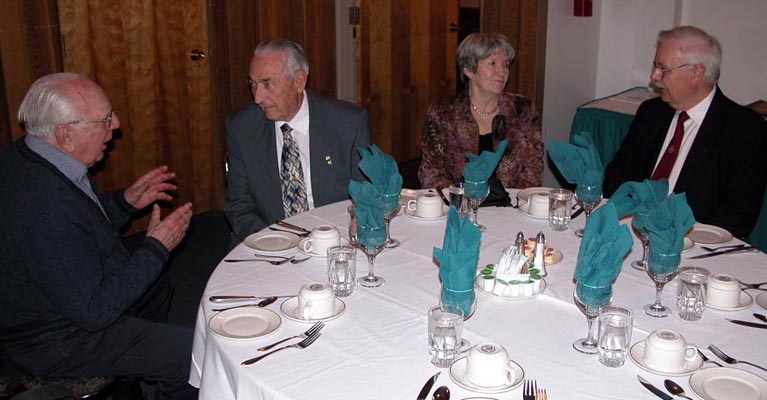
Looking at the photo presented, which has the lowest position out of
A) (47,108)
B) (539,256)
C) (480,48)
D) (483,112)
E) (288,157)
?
(539,256)

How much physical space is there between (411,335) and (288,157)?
1449mm

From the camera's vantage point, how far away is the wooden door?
4340mm

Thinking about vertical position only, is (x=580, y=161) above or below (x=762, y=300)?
above

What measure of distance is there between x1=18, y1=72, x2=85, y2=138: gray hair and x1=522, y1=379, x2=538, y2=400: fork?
1.66m

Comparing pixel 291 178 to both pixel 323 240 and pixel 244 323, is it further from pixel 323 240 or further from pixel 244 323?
pixel 244 323

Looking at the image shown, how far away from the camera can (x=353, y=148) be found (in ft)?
10.7

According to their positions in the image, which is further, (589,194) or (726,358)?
(589,194)

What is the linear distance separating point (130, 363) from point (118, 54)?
Result: 2.59 metres

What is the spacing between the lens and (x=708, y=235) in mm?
2619

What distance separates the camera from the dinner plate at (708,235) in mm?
2562

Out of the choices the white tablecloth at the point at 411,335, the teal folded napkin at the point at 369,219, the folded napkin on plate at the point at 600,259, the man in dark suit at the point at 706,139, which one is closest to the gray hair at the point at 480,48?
the man in dark suit at the point at 706,139

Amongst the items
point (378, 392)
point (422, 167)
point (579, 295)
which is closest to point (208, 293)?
point (378, 392)

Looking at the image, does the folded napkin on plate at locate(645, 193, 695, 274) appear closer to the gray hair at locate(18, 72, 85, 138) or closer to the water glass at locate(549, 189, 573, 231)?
the water glass at locate(549, 189, 573, 231)

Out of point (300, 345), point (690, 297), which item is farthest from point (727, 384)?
point (300, 345)
